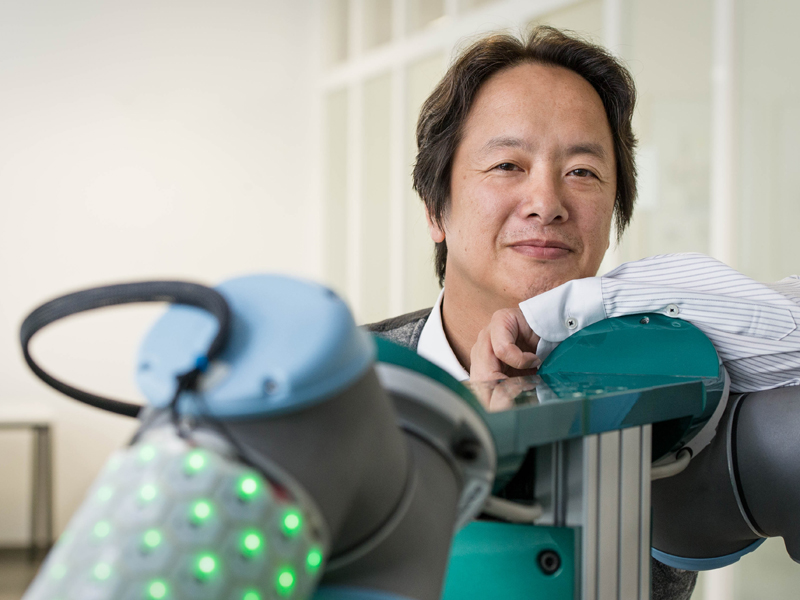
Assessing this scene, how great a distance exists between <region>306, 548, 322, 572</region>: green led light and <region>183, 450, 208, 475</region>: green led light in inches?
1.7

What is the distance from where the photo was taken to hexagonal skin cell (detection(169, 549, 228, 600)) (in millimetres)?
193

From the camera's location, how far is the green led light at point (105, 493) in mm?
210

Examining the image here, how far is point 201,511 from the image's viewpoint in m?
0.20

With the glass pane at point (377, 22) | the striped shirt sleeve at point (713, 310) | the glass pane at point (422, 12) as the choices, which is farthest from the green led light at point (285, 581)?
the glass pane at point (377, 22)

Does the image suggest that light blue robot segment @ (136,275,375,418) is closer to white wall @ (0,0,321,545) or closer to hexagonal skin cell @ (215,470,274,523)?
hexagonal skin cell @ (215,470,274,523)

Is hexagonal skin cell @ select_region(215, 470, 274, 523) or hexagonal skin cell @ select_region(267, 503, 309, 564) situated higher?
hexagonal skin cell @ select_region(215, 470, 274, 523)

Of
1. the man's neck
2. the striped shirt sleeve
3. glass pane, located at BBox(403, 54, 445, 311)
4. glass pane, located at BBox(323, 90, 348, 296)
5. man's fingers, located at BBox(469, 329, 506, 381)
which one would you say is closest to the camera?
the striped shirt sleeve

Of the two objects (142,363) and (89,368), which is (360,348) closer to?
(142,363)

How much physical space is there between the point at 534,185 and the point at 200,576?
0.77 meters

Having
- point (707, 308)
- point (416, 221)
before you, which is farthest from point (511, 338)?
point (416, 221)

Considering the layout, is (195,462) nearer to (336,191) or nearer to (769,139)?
(769,139)

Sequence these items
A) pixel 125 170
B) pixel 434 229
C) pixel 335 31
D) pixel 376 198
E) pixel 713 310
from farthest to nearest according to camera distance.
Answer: pixel 335 31, pixel 125 170, pixel 376 198, pixel 434 229, pixel 713 310

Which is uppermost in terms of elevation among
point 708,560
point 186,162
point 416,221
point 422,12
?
point 422,12

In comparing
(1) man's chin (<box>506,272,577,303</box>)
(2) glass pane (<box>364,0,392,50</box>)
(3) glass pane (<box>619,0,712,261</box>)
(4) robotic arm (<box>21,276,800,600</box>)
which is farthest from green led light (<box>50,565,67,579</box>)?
(2) glass pane (<box>364,0,392,50</box>)
